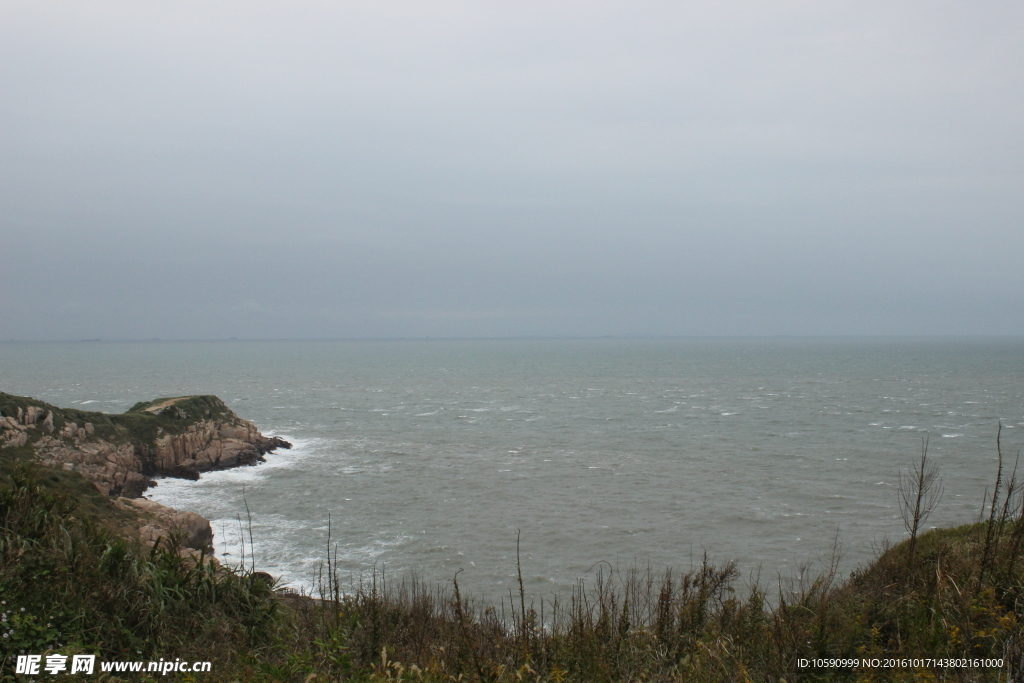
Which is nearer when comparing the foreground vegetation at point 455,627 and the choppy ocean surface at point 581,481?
the foreground vegetation at point 455,627

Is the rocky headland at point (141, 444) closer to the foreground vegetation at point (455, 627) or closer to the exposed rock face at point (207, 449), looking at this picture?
the exposed rock face at point (207, 449)

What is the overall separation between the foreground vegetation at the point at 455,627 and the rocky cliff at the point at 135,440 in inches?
789

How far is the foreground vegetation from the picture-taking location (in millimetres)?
7500

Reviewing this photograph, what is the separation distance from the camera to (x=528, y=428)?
184ft

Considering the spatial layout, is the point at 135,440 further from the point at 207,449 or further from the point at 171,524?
the point at 171,524

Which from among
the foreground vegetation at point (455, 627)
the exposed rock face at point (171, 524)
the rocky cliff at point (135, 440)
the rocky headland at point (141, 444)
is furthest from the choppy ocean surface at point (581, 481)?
the foreground vegetation at point (455, 627)

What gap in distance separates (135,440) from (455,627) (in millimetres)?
34721

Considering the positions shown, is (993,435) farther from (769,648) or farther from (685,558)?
(769,648)

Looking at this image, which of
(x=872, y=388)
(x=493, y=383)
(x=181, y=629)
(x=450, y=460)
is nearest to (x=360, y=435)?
(x=450, y=460)

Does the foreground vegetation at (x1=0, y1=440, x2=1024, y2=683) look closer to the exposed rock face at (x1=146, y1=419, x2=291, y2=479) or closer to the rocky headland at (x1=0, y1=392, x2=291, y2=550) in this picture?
the rocky headland at (x1=0, y1=392, x2=291, y2=550)

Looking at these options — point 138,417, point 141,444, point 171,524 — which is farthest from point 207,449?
point 171,524

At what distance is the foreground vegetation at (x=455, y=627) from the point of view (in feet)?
24.6

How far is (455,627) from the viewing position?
10.0m

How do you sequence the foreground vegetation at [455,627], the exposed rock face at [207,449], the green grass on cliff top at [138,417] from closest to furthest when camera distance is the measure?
the foreground vegetation at [455,627] → the green grass on cliff top at [138,417] → the exposed rock face at [207,449]
